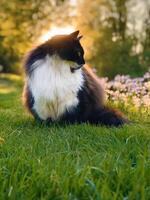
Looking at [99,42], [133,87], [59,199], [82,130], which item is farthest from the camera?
[99,42]

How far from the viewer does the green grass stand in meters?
2.87

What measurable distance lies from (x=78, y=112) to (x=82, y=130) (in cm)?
69

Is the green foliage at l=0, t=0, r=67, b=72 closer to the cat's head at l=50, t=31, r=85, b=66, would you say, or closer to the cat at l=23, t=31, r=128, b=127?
the cat at l=23, t=31, r=128, b=127

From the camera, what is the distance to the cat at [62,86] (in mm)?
5797

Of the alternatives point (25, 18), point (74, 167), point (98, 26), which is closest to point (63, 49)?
point (74, 167)

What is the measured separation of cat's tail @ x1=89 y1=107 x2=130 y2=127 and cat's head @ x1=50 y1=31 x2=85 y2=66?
27.1 inches

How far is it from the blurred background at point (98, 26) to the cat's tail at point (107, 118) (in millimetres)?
15554

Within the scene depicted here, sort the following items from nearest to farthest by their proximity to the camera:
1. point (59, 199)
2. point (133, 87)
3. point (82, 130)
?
point (59, 199)
point (82, 130)
point (133, 87)

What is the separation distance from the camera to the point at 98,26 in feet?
79.1

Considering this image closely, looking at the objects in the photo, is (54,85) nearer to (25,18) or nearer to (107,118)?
(107,118)

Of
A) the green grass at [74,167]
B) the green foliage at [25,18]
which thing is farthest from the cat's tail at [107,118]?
the green foliage at [25,18]

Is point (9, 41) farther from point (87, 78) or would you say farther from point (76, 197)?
point (76, 197)

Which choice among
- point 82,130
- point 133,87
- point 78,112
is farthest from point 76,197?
point 133,87

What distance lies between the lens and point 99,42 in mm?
23000
